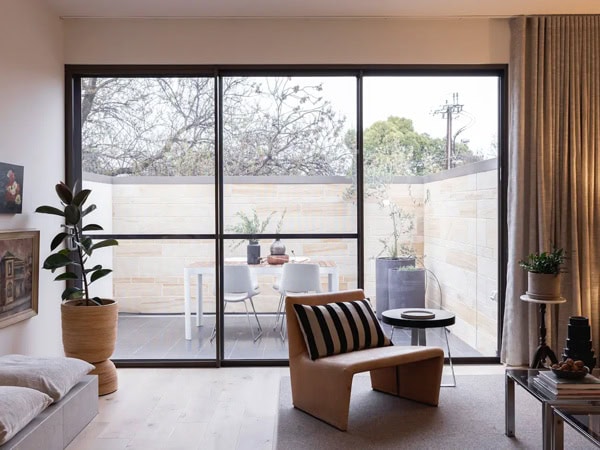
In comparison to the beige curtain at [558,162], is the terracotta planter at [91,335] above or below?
below

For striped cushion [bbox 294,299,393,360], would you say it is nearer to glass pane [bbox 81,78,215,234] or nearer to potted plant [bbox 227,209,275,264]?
potted plant [bbox 227,209,275,264]

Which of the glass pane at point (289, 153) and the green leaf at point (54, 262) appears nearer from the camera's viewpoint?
the green leaf at point (54, 262)

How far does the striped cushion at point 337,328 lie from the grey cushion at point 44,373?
4.80 ft

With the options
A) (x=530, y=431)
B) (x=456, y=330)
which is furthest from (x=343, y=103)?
(x=530, y=431)

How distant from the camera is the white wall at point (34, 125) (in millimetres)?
3887

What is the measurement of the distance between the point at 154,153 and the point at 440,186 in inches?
101

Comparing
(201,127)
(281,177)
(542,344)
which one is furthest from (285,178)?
(542,344)

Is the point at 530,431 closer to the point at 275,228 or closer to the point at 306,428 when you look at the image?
the point at 306,428

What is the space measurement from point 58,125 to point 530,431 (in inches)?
169

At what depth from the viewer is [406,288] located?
4.96m

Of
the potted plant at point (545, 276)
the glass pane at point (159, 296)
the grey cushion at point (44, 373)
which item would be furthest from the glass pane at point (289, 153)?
the grey cushion at point (44, 373)

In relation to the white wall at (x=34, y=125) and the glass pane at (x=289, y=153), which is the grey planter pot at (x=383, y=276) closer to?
the glass pane at (x=289, y=153)

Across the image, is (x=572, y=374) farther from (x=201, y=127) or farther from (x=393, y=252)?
(x=201, y=127)

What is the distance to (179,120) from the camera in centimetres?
489
